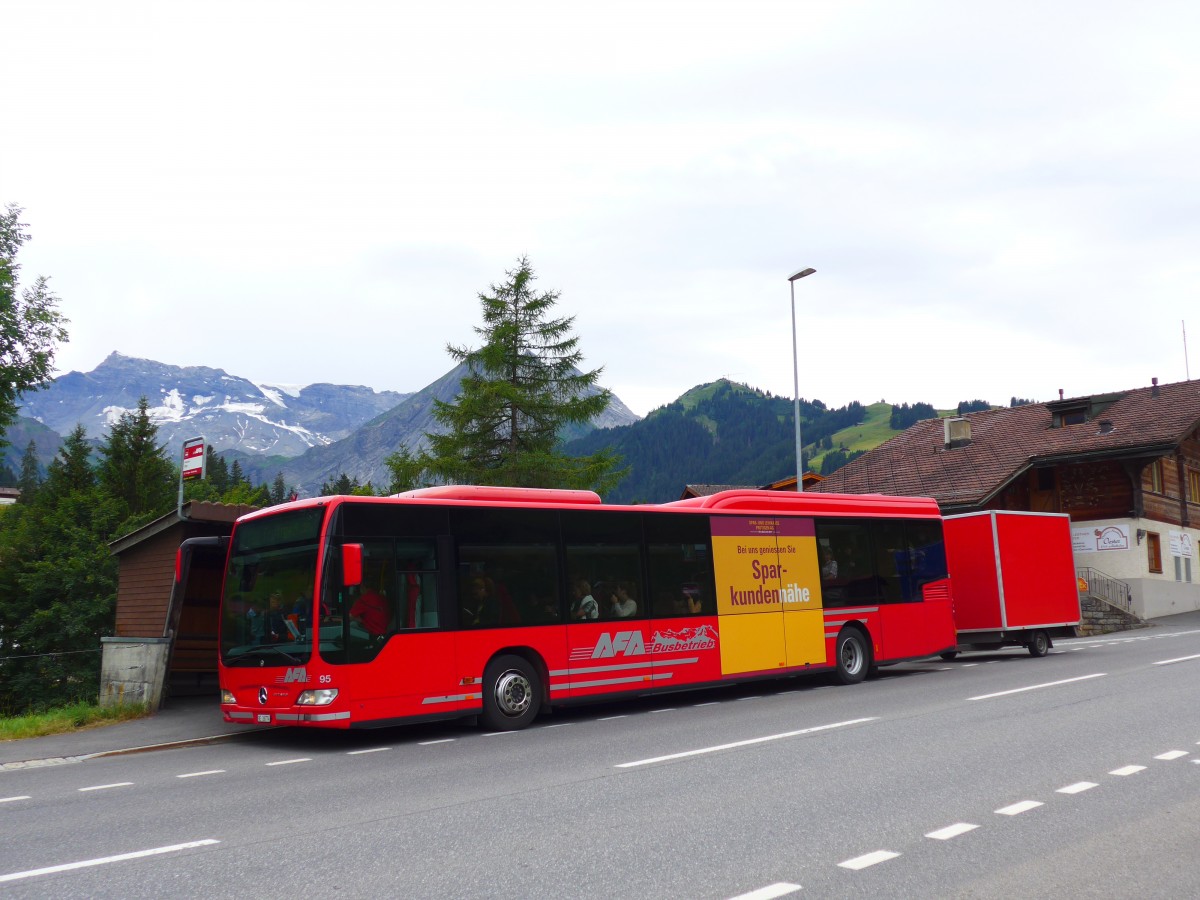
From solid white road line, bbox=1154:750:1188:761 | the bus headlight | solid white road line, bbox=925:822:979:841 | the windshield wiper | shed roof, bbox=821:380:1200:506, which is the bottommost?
solid white road line, bbox=1154:750:1188:761

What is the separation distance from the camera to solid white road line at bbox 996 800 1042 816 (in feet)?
22.8

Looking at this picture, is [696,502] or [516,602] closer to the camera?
[516,602]

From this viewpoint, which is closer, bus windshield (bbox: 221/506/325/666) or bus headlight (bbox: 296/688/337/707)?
bus headlight (bbox: 296/688/337/707)

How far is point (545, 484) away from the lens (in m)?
34.8

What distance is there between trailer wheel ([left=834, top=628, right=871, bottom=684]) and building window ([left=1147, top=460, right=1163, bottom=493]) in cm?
2942

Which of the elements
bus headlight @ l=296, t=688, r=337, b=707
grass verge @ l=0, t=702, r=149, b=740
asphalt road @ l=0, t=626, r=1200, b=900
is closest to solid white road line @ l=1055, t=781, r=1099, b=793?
asphalt road @ l=0, t=626, r=1200, b=900

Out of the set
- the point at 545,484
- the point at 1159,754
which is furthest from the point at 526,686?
the point at 545,484

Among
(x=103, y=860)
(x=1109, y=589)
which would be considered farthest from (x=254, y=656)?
(x=1109, y=589)

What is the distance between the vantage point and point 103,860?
21.0ft

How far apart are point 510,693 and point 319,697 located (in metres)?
2.45

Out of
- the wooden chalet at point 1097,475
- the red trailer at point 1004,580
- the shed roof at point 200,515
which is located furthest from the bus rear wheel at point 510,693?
the wooden chalet at point 1097,475

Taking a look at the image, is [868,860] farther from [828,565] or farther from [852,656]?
[852,656]

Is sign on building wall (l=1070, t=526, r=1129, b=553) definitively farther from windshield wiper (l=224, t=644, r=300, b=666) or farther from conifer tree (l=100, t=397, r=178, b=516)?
conifer tree (l=100, t=397, r=178, b=516)

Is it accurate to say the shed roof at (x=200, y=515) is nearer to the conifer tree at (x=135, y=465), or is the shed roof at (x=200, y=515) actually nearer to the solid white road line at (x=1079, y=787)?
the solid white road line at (x=1079, y=787)
